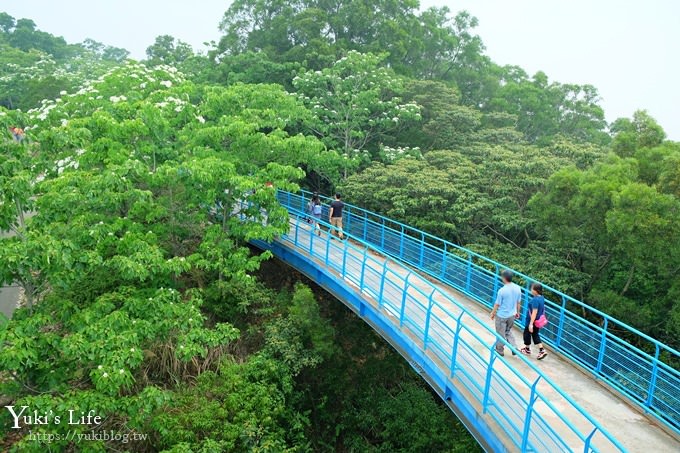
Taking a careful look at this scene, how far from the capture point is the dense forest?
7.84m

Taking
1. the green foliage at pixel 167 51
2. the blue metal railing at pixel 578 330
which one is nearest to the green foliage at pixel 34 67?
the green foliage at pixel 167 51

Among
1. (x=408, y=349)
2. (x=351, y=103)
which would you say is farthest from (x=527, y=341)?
(x=351, y=103)

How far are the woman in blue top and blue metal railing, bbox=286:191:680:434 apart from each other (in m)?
0.59

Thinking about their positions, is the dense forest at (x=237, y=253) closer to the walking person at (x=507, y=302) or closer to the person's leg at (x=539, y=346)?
the person's leg at (x=539, y=346)

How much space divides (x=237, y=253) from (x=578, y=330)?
23.2 ft

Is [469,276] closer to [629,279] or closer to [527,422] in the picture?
[629,279]

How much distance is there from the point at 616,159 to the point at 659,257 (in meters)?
2.77

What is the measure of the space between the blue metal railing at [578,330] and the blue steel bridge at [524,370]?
3 cm

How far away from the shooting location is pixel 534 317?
773cm

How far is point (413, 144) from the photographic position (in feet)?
70.4

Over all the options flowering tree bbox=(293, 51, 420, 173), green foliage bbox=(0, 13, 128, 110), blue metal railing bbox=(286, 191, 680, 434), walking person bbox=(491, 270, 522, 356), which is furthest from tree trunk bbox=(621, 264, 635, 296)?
green foliage bbox=(0, 13, 128, 110)

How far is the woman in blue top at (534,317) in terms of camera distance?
7.66 meters

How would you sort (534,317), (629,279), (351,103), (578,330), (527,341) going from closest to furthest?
1. (534,317)
2. (527,341)
3. (578,330)
4. (629,279)
5. (351,103)

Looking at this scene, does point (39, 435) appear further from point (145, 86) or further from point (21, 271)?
point (145, 86)
